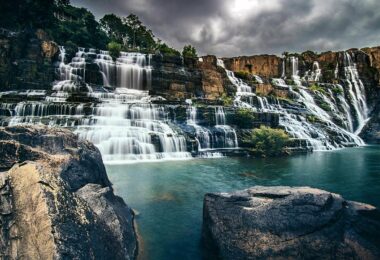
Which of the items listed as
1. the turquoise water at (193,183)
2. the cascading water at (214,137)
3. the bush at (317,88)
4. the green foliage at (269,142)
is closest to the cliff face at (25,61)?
the cascading water at (214,137)

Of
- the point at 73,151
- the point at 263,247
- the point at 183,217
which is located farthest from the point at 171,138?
the point at 263,247

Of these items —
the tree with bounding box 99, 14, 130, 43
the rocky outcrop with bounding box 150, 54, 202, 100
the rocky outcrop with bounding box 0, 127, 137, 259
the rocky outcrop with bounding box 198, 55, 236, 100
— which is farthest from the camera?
the tree with bounding box 99, 14, 130, 43

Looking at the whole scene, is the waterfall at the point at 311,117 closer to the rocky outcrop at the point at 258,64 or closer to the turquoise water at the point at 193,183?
the turquoise water at the point at 193,183

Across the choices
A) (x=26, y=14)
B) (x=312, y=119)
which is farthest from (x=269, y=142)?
(x=26, y=14)

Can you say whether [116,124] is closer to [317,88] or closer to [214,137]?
[214,137]

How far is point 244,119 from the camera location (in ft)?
77.3

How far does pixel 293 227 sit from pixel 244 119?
Answer: 1929cm

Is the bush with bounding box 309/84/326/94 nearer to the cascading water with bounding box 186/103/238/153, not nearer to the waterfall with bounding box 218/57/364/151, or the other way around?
the waterfall with bounding box 218/57/364/151

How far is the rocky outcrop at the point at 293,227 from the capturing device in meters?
4.39

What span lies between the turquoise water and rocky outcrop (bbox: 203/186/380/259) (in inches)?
41.9

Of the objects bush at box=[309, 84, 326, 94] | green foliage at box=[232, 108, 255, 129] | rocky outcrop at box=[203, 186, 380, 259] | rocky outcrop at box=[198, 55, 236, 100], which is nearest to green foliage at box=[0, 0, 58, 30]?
rocky outcrop at box=[198, 55, 236, 100]

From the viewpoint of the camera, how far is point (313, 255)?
4.37 m

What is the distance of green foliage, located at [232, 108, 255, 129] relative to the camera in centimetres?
2345

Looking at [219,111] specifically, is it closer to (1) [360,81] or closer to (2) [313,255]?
(2) [313,255]
